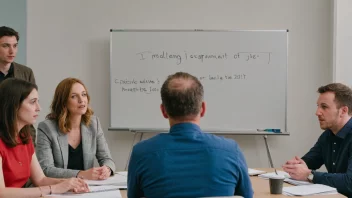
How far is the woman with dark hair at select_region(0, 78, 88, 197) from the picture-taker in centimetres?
218

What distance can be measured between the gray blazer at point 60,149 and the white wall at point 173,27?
159 cm

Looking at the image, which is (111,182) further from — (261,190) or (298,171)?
(298,171)

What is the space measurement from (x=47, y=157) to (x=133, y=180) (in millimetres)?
1284

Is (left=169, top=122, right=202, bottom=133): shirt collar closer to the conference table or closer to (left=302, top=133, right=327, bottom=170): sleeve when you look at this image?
the conference table

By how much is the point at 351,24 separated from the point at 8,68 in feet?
10.8

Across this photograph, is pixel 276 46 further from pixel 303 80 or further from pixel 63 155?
pixel 63 155

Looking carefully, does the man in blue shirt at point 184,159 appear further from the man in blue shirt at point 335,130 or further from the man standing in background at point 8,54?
the man standing in background at point 8,54

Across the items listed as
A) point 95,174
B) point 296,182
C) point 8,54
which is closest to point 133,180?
point 95,174

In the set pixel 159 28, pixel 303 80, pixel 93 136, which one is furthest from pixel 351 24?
pixel 93 136

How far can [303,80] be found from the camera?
14.6ft

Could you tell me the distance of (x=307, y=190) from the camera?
6.99ft

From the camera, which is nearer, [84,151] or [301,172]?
[301,172]

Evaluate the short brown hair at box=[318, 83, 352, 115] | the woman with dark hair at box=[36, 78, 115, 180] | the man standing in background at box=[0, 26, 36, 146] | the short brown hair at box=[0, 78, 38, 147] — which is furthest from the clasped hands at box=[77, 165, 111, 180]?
the short brown hair at box=[318, 83, 352, 115]

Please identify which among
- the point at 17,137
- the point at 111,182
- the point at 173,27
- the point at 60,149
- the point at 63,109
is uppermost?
the point at 173,27
